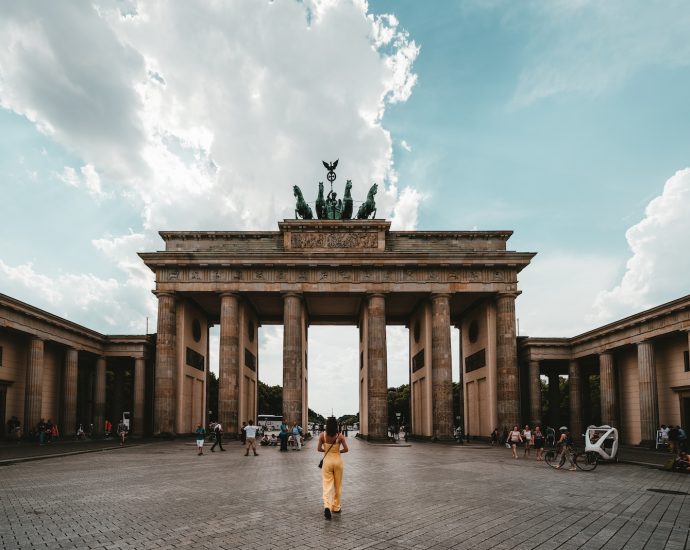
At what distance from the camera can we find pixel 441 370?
45031 mm

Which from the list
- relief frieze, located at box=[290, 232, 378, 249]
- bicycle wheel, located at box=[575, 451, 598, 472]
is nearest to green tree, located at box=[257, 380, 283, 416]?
relief frieze, located at box=[290, 232, 378, 249]

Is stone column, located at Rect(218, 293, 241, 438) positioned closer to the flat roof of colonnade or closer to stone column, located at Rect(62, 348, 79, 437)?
the flat roof of colonnade

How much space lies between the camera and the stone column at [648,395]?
1420 inches

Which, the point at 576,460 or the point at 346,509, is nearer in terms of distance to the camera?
the point at 346,509

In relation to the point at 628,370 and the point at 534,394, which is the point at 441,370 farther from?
the point at 628,370

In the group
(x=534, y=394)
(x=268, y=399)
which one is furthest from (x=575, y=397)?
(x=268, y=399)

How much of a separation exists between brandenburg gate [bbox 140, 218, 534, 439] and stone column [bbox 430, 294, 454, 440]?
0.08 meters

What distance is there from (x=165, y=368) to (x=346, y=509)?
36.0 metres

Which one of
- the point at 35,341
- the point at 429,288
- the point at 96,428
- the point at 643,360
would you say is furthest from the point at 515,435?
the point at 96,428

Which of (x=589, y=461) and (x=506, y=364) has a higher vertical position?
(x=506, y=364)

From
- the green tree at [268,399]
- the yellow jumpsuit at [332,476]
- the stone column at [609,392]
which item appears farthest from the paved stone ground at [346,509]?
the green tree at [268,399]

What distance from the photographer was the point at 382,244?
4712 cm

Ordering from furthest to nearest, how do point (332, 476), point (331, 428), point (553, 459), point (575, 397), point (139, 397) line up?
point (575, 397), point (139, 397), point (553, 459), point (331, 428), point (332, 476)

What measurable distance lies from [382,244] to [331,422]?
36196mm
